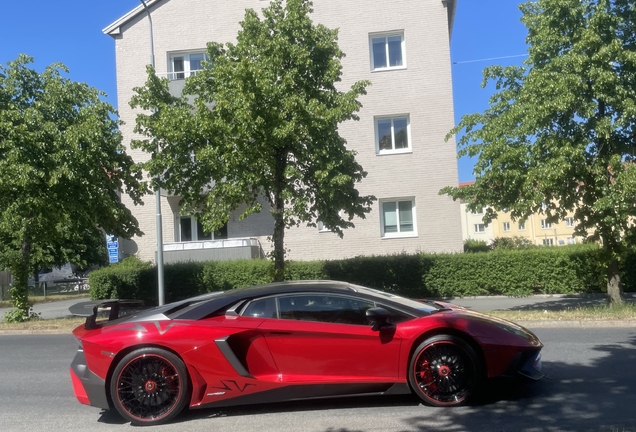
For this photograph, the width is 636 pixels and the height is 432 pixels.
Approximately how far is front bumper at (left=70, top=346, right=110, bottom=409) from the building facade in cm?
1703

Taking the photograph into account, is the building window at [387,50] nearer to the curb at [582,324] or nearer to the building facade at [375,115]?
the building facade at [375,115]

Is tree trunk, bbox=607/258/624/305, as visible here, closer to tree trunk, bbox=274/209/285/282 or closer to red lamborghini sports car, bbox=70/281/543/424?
tree trunk, bbox=274/209/285/282

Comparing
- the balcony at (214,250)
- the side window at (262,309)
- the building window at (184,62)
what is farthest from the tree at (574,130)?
the building window at (184,62)

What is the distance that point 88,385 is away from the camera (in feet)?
19.7

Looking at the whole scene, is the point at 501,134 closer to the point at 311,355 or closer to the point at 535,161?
the point at 535,161

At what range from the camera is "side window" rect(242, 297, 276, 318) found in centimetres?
608

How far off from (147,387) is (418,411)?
2.46 meters

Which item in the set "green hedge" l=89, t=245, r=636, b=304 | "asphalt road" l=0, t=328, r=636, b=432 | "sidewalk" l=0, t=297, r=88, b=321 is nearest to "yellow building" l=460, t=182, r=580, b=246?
"green hedge" l=89, t=245, r=636, b=304

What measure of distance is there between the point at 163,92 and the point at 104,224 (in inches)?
148

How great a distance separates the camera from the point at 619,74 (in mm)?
13234

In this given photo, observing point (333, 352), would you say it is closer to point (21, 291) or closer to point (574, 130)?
point (574, 130)

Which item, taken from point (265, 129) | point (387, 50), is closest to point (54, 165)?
point (265, 129)

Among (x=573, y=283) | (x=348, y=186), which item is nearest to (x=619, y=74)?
(x=348, y=186)

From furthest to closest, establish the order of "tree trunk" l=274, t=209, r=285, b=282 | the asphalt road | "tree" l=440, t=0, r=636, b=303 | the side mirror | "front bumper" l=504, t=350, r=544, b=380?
1. "tree trunk" l=274, t=209, r=285, b=282
2. "tree" l=440, t=0, r=636, b=303
3. "front bumper" l=504, t=350, r=544, b=380
4. the side mirror
5. the asphalt road
